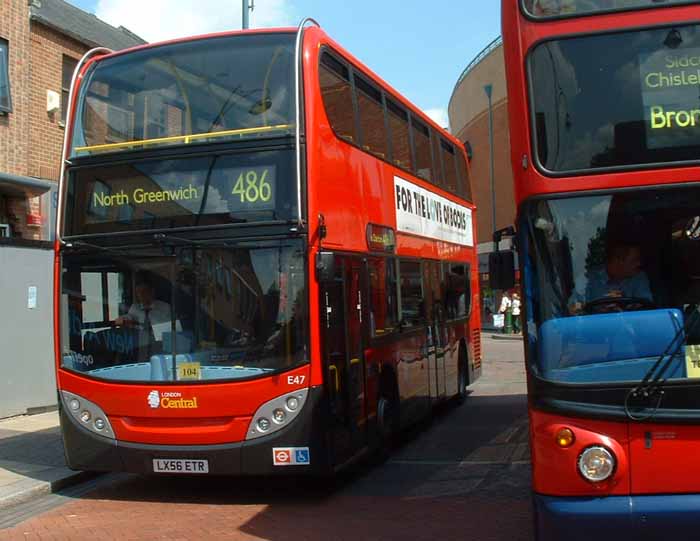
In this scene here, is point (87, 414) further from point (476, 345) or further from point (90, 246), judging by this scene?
point (476, 345)

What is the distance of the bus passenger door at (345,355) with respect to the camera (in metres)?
7.29

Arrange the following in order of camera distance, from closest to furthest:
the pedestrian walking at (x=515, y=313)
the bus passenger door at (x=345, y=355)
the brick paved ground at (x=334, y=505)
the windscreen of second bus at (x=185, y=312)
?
the brick paved ground at (x=334, y=505) < the windscreen of second bus at (x=185, y=312) < the bus passenger door at (x=345, y=355) < the pedestrian walking at (x=515, y=313)

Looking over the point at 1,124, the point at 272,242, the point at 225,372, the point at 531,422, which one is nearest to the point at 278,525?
the point at 225,372

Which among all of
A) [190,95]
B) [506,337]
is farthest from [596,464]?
[506,337]

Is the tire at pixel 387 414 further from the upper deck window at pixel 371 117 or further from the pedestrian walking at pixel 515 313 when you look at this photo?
the pedestrian walking at pixel 515 313

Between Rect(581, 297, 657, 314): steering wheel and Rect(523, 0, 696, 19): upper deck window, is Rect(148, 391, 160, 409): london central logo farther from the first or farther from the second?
Rect(523, 0, 696, 19): upper deck window

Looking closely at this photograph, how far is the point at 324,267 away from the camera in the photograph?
275 inches

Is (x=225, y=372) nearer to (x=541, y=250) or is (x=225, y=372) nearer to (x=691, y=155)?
(x=541, y=250)

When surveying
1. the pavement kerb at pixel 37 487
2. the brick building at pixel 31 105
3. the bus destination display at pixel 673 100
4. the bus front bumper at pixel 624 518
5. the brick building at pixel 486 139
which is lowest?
the pavement kerb at pixel 37 487

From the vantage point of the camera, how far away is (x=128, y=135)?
7.68 meters

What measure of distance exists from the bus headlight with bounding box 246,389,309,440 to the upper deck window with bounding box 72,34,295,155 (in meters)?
2.29

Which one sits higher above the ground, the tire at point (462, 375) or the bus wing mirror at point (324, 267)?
the bus wing mirror at point (324, 267)

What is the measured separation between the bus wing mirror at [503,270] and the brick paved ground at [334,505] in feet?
6.60

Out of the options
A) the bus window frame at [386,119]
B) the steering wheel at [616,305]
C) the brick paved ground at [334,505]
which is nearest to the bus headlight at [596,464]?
the steering wheel at [616,305]
